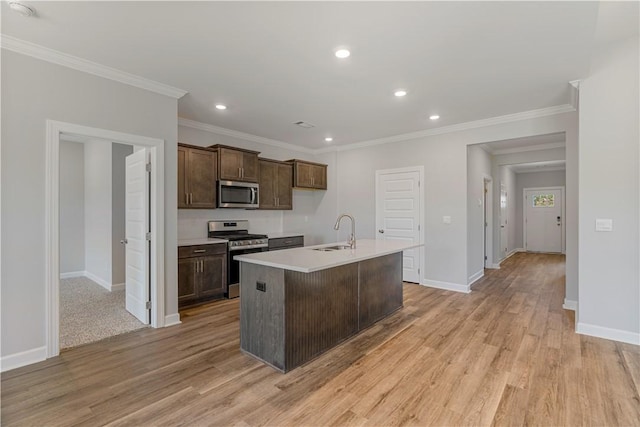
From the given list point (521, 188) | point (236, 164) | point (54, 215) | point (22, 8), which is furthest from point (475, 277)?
point (22, 8)

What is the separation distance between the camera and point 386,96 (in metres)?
3.77

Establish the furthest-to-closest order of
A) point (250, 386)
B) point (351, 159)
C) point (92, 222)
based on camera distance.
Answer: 1. point (351, 159)
2. point (92, 222)
3. point (250, 386)

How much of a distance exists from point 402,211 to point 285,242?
227 centimetres

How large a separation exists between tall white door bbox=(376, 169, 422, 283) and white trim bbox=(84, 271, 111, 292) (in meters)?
4.97

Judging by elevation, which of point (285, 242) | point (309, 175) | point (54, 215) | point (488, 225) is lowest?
point (285, 242)

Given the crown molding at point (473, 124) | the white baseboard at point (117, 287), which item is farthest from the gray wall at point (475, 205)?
the white baseboard at point (117, 287)

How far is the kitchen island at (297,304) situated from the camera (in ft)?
8.42

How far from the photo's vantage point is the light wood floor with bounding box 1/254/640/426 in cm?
201

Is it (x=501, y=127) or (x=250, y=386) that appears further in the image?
(x=501, y=127)

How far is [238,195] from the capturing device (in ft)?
Answer: 16.9

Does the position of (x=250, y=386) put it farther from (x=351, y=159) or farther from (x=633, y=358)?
(x=351, y=159)

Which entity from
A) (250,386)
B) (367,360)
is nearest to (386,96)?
(367,360)

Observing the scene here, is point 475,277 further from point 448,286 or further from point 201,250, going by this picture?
point 201,250

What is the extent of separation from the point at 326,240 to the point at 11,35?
5564mm
